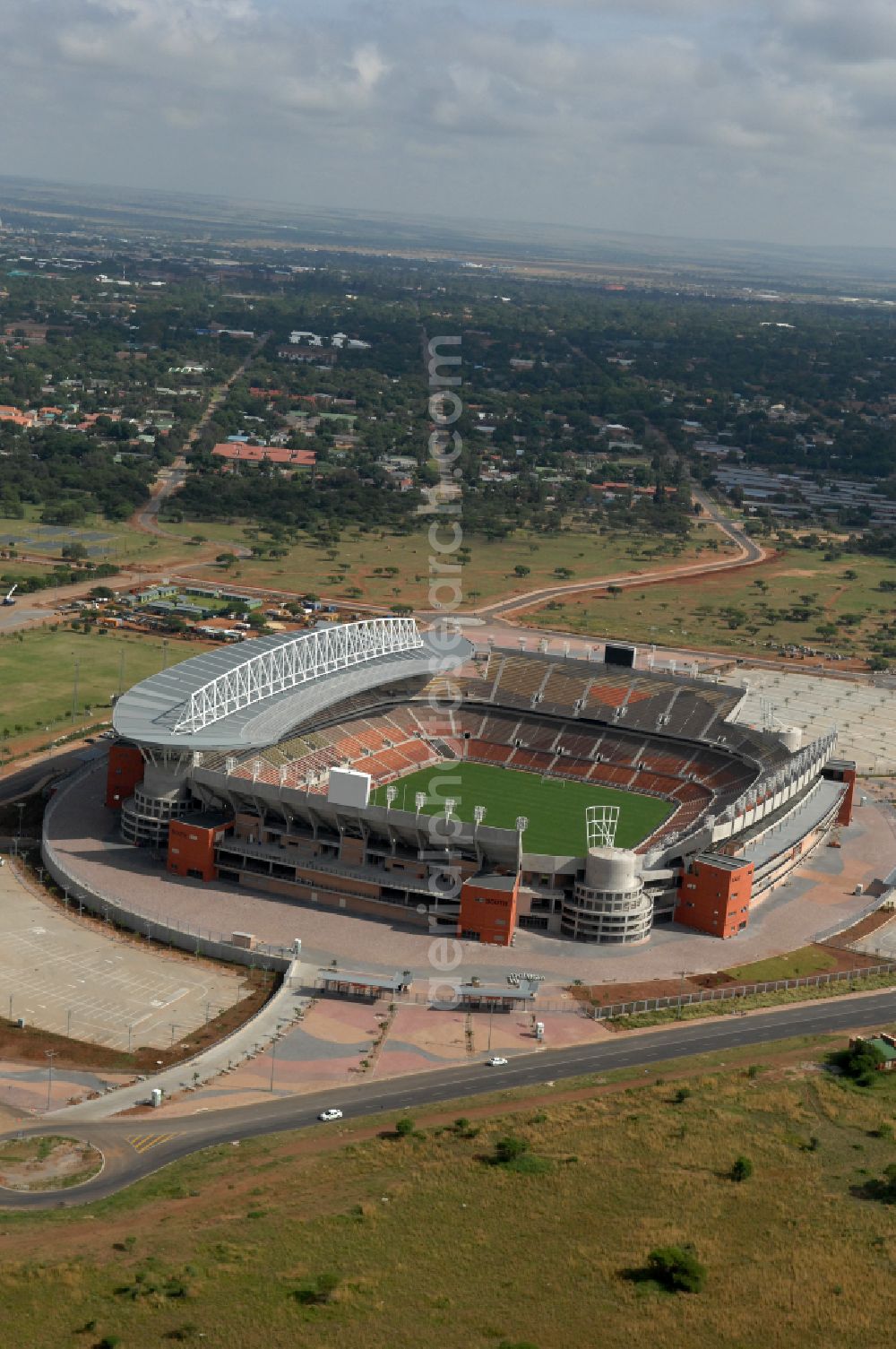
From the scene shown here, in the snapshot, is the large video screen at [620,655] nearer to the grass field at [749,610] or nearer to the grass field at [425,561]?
the grass field at [749,610]

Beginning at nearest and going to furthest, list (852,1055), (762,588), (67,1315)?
(67,1315) < (852,1055) < (762,588)

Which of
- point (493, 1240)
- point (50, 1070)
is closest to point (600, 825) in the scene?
point (50, 1070)

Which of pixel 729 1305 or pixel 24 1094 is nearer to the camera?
pixel 729 1305

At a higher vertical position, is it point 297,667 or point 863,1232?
point 297,667

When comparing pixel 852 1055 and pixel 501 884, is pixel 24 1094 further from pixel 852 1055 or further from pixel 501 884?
pixel 852 1055

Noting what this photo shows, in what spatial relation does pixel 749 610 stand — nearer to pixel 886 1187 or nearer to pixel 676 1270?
pixel 886 1187

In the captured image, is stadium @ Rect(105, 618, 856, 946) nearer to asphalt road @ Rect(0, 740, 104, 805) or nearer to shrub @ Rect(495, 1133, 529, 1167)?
asphalt road @ Rect(0, 740, 104, 805)

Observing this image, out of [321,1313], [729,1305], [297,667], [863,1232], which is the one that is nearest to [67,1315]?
[321,1313]

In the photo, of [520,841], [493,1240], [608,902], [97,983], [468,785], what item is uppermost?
[520,841]
